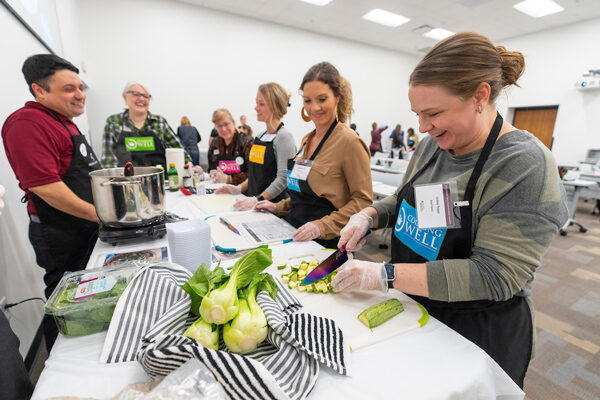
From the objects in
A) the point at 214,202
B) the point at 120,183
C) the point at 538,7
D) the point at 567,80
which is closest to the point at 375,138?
the point at 538,7

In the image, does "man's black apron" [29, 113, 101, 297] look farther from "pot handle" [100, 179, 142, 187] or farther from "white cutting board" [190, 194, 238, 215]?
"white cutting board" [190, 194, 238, 215]

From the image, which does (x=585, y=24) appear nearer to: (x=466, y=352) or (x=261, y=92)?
(x=261, y=92)

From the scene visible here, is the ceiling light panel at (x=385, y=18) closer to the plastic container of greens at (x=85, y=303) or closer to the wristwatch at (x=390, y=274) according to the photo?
the wristwatch at (x=390, y=274)

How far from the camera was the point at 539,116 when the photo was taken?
8500mm

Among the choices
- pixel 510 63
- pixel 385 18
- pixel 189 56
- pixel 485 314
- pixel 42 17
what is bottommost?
pixel 485 314

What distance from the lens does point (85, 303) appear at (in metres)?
0.77

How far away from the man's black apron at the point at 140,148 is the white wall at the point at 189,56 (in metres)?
4.00

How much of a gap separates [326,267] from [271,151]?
5.08ft

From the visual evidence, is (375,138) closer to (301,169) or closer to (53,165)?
(301,169)

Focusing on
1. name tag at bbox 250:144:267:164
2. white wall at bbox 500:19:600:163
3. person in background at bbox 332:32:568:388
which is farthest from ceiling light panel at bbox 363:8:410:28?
person in background at bbox 332:32:568:388

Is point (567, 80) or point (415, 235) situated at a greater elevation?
point (567, 80)

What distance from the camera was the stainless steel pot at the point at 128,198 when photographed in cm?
121

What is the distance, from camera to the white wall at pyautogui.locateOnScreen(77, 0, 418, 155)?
18.8 feet

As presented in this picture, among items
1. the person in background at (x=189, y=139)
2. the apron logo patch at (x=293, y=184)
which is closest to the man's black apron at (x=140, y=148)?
the apron logo patch at (x=293, y=184)
